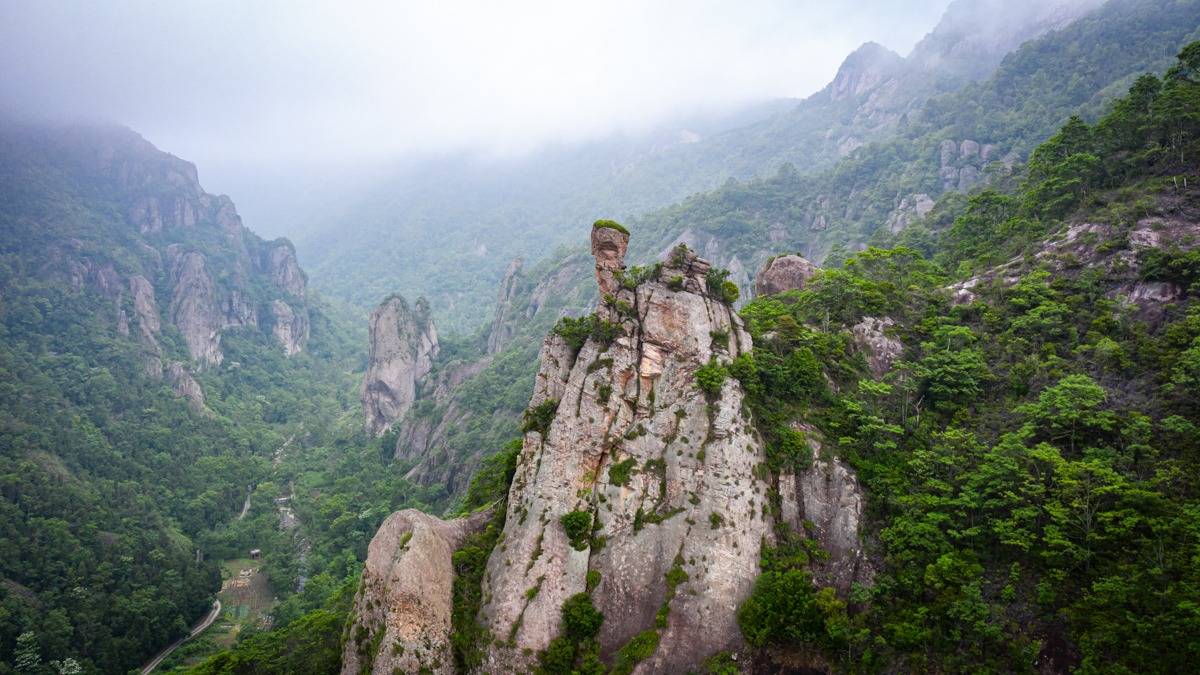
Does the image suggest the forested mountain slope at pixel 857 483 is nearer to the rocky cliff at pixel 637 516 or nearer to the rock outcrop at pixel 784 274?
the rocky cliff at pixel 637 516

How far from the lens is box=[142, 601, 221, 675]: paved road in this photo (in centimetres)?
5491

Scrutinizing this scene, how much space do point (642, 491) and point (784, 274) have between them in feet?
114

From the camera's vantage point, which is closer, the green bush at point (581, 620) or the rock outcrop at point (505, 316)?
the green bush at point (581, 620)

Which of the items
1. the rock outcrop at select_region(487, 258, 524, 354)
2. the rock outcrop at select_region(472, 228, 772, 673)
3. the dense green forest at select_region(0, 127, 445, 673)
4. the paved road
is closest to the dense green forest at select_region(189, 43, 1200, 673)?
the rock outcrop at select_region(472, 228, 772, 673)

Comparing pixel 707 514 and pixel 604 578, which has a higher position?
pixel 707 514

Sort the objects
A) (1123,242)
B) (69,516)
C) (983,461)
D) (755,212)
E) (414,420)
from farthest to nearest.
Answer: (755,212)
(414,420)
(69,516)
(1123,242)
(983,461)

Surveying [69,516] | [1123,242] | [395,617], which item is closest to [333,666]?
[395,617]

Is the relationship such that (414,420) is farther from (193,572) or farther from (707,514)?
(707,514)

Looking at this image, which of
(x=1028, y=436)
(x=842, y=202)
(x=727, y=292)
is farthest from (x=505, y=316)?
(x=1028, y=436)

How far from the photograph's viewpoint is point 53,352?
11881 centimetres

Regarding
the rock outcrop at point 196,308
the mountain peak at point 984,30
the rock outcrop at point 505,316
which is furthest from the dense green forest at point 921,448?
the mountain peak at point 984,30

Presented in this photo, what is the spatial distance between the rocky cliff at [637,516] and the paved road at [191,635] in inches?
1550

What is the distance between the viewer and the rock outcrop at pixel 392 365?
12044 centimetres

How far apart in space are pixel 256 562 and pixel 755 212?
Answer: 10869 cm
